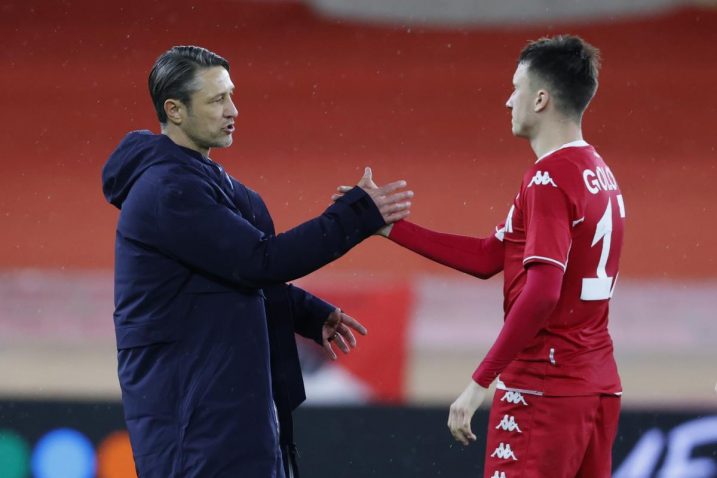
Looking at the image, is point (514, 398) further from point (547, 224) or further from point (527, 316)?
point (547, 224)

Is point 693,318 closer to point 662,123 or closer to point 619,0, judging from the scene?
point 662,123

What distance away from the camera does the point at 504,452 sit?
2402mm

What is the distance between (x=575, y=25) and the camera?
1131cm

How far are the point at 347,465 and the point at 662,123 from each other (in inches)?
296

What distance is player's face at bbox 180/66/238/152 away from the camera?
8.26 ft

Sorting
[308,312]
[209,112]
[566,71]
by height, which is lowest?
[308,312]

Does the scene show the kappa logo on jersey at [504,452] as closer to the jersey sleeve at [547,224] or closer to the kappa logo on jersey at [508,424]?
the kappa logo on jersey at [508,424]

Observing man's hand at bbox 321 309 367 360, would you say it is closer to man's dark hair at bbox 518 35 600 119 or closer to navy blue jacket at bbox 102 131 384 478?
navy blue jacket at bbox 102 131 384 478

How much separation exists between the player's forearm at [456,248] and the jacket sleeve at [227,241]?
37cm

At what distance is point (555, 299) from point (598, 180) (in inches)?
12.0

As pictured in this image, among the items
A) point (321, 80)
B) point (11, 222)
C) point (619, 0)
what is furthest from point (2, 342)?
point (619, 0)

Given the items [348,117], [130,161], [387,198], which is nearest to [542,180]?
[387,198]

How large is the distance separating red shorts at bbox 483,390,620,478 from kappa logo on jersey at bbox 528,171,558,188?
1.52 ft

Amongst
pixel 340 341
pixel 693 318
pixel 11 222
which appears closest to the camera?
pixel 340 341
